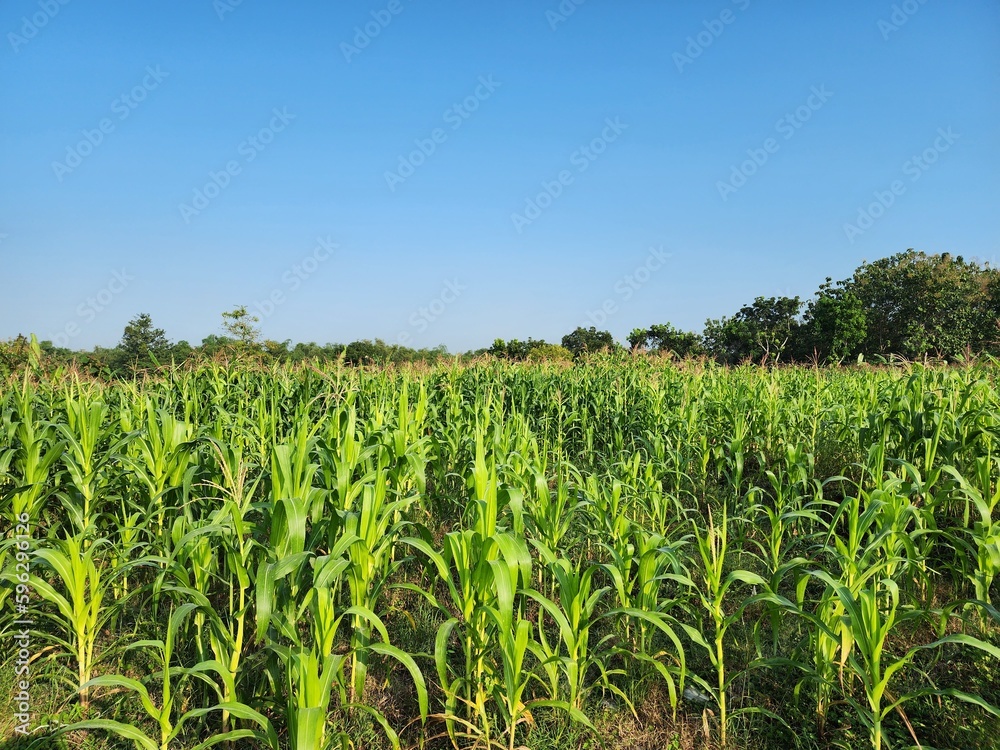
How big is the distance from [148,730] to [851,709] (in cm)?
302

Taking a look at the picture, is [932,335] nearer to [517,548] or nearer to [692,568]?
[692,568]

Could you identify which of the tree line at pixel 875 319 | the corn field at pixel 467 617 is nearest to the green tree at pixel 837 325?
the tree line at pixel 875 319

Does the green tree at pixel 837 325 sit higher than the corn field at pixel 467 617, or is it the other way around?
the green tree at pixel 837 325

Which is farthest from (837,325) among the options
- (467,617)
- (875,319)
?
(467,617)

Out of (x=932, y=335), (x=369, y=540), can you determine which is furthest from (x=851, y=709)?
(x=932, y=335)

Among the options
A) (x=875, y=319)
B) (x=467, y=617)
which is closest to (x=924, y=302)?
(x=875, y=319)

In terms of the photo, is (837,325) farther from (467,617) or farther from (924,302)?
(467,617)

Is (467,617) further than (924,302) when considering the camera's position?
No

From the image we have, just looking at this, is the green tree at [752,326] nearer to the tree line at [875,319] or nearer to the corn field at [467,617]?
the tree line at [875,319]

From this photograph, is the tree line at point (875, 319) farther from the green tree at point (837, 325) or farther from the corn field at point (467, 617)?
the corn field at point (467, 617)

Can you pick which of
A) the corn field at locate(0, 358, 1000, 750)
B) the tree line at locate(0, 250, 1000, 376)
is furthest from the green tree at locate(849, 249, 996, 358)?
the corn field at locate(0, 358, 1000, 750)

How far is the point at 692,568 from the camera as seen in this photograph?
12.1 ft

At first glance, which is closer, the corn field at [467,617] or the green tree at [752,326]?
the corn field at [467,617]

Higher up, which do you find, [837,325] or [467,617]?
[837,325]
